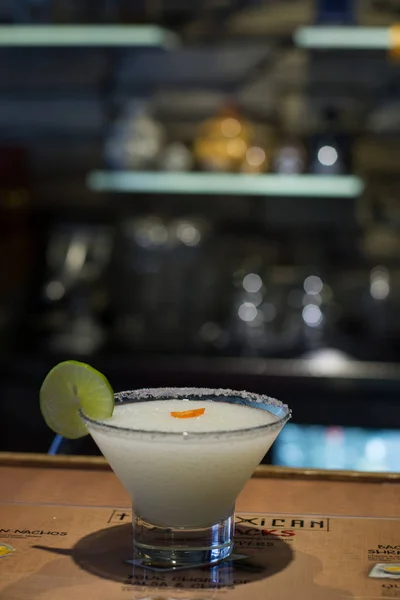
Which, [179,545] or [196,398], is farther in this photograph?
[196,398]

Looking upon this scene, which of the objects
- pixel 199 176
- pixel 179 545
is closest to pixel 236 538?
pixel 179 545

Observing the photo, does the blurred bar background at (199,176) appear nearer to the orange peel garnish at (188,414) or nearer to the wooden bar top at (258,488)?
the wooden bar top at (258,488)

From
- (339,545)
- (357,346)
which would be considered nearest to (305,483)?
(339,545)

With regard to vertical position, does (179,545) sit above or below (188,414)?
below

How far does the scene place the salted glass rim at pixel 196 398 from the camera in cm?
86

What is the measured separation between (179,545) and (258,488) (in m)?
0.24

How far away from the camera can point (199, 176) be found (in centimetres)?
325

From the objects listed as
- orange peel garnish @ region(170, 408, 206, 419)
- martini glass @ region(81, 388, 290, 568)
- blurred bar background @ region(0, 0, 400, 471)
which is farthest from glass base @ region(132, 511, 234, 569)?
blurred bar background @ region(0, 0, 400, 471)

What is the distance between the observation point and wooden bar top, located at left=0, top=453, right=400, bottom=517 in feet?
3.48

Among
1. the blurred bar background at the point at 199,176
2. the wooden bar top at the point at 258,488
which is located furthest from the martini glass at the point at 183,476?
the blurred bar background at the point at 199,176

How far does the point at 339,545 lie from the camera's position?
36.7 inches

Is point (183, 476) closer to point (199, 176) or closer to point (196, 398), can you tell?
point (196, 398)

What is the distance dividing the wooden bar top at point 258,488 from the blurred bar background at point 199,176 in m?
1.87

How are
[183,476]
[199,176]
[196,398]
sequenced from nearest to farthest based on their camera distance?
[183,476], [196,398], [199,176]
